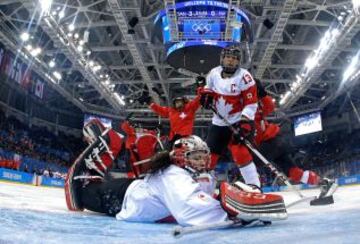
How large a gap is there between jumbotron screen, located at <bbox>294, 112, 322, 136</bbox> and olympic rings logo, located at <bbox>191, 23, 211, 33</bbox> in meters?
15.9

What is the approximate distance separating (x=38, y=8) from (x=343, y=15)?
9.62 metres

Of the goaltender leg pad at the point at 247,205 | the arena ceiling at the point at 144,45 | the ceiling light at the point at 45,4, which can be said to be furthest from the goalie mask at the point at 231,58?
the ceiling light at the point at 45,4

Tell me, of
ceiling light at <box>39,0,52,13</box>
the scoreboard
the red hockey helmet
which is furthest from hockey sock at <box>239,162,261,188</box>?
ceiling light at <box>39,0,52,13</box>

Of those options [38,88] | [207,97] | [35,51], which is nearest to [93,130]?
[207,97]

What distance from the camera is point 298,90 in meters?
19.6

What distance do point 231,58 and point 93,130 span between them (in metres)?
1.43

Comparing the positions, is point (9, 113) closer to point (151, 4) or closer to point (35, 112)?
point (35, 112)

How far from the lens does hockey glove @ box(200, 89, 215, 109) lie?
13.0 feet

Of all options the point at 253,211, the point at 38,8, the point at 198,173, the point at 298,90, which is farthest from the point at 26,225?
the point at 298,90

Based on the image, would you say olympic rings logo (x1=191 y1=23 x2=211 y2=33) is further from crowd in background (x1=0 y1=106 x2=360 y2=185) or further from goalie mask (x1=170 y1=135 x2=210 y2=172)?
goalie mask (x1=170 y1=135 x2=210 y2=172)

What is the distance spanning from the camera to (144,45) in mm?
16609

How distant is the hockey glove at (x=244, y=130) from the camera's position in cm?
359

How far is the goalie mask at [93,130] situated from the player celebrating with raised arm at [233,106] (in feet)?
3.66

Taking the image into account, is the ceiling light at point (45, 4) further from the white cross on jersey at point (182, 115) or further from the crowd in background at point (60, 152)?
the white cross on jersey at point (182, 115)
